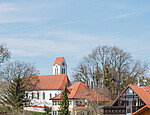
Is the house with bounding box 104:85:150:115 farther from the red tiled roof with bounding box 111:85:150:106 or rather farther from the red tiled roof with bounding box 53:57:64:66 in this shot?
the red tiled roof with bounding box 53:57:64:66

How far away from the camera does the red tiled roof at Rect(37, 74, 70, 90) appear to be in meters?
79.3

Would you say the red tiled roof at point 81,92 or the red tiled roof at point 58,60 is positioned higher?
the red tiled roof at point 58,60

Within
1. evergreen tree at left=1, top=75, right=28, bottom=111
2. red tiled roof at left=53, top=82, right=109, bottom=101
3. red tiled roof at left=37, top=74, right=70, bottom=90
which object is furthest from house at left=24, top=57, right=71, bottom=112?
evergreen tree at left=1, top=75, right=28, bottom=111

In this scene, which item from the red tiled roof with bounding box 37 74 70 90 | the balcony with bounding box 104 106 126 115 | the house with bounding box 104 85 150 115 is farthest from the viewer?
the red tiled roof with bounding box 37 74 70 90

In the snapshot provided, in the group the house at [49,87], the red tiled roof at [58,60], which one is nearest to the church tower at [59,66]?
the red tiled roof at [58,60]

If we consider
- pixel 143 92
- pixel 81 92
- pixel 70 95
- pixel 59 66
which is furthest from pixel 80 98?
pixel 59 66

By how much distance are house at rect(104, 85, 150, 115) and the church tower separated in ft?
196

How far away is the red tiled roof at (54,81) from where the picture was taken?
79.3 metres

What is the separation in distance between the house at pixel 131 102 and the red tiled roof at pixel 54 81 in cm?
3620

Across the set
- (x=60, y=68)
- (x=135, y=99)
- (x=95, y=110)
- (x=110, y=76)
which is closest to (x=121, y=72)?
(x=110, y=76)

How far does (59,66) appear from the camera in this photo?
338 feet

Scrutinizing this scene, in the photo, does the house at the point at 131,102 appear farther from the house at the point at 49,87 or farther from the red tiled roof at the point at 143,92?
the house at the point at 49,87

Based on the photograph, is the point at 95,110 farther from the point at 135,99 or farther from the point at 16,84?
the point at 16,84

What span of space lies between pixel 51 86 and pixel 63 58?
26.3m
